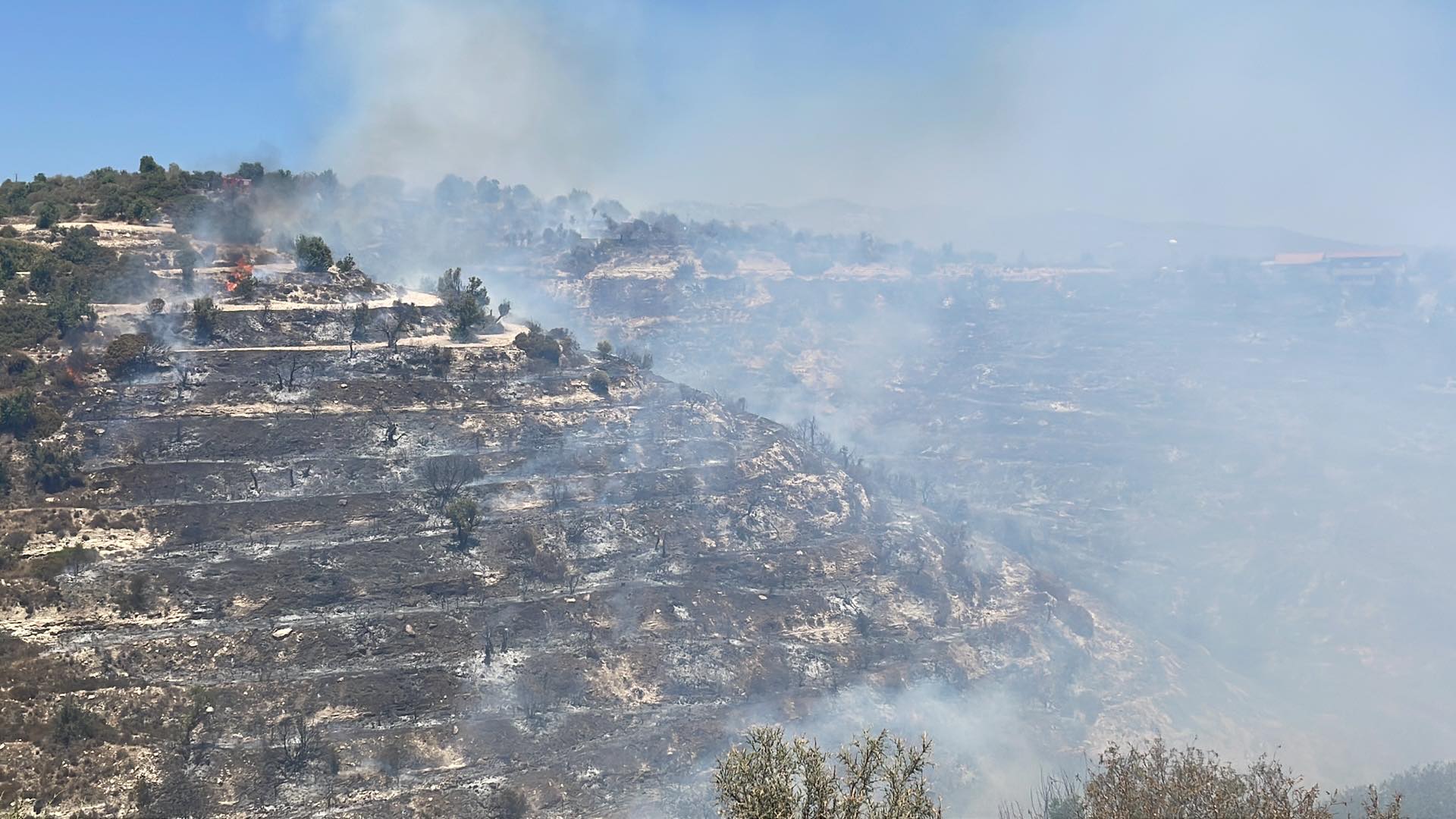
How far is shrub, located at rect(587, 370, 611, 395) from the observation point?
4374 inches

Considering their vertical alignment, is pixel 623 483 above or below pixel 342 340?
below

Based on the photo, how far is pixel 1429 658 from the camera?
128875mm

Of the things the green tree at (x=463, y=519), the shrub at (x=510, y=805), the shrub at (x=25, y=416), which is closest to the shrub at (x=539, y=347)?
the green tree at (x=463, y=519)

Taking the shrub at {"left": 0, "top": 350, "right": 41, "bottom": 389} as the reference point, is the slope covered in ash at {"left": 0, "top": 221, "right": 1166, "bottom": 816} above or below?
below

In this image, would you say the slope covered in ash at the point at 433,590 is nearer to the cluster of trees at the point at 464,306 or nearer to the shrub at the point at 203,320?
the shrub at the point at 203,320

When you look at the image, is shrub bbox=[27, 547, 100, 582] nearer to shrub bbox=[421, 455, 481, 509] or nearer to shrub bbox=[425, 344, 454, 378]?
shrub bbox=[421, 455, 481, 509]

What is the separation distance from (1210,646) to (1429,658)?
27.1m

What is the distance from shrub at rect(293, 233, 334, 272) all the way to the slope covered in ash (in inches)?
110

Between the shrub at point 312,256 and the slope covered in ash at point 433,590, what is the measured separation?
2.78 m

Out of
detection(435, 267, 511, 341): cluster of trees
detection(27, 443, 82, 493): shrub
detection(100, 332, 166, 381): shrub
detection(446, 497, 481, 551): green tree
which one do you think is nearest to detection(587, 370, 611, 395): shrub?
detection(435, 267, 511, 341): cluster of trees

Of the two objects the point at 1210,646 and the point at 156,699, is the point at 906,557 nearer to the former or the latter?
the point at 1210,646

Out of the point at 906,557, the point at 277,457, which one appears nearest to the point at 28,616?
the point at 277,457

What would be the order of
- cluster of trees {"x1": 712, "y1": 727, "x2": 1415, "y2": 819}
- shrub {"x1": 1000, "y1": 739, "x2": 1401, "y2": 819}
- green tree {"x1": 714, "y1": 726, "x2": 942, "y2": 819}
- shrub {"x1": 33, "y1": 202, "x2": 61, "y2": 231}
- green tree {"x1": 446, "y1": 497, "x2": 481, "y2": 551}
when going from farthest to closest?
shrub {"x1": 33, "y1": 202, "x2": 61, "y2": 231}, green tree {"x1": 446, "y1": 497, "x2": 481, "y2": 551}, shrub {"x1": 1000, "y1": 739, "x2": 1401, "y2": 819}, cluster of trees {"x1": 712, "y1": 727, "x2": 1415, "y2": 819}, green tree {"x1": 714, "y1": 726, "x2": 942, "y2": 819}

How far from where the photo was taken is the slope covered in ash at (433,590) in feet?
226
